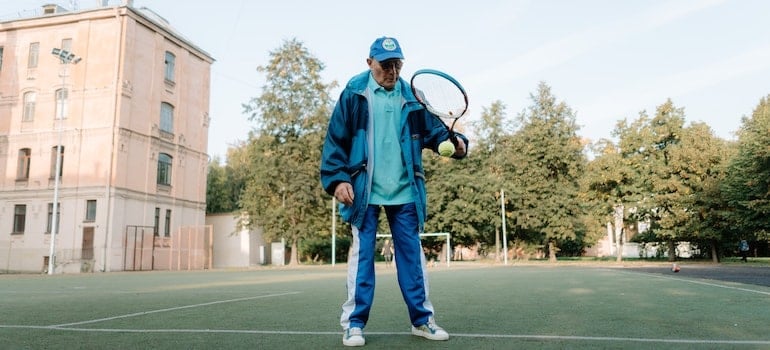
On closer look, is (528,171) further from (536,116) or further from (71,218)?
(71,218)

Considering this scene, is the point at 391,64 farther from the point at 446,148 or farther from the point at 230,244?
the point at 230,244

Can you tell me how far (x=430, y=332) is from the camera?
391 cm

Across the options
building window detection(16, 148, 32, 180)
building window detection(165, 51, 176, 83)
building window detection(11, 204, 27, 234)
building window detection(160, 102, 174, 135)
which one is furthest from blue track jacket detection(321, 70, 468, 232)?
building window detection(16, 148, 32, 180)

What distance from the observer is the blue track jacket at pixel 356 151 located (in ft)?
13.4

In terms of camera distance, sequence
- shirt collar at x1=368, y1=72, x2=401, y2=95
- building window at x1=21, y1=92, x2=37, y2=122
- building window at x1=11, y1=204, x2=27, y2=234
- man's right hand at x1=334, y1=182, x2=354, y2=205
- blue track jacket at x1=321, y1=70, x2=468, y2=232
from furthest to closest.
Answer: building window at x1=21, y1=92, x2=37, y2=122, building window at x1=11, y1=204, x2=27, y2=234, shirt collar at x1=368, y1=72, x2=401, y2=95, blue track jacket at x1=321, y1=70, x2=468, y2=232, man's right hand at x1=334, y1=182, x2=354, y2=205

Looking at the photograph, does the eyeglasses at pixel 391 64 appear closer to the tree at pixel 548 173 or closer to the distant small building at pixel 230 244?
the tree at pixel 548 173

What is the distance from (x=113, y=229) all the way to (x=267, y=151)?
37.8ft

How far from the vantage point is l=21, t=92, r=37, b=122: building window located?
119 ft

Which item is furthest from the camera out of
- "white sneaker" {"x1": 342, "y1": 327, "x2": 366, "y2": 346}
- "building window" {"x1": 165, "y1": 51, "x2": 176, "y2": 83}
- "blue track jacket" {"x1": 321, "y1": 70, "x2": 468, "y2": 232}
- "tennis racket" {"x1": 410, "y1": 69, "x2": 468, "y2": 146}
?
"building window" {"x1": 165, "y1": 51, "x2": 176, "y2": 83}

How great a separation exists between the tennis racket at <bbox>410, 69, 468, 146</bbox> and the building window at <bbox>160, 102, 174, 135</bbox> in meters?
36.6

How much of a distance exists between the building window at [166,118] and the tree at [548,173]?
2532 cm

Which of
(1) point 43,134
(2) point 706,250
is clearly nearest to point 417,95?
(1) point 43,134

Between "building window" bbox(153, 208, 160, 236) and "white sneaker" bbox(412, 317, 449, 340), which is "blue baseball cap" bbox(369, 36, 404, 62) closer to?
"white sneaker" bbox(412, 317, 449, 340)

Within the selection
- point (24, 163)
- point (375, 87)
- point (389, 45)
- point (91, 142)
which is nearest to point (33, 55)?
point (24, 163)
